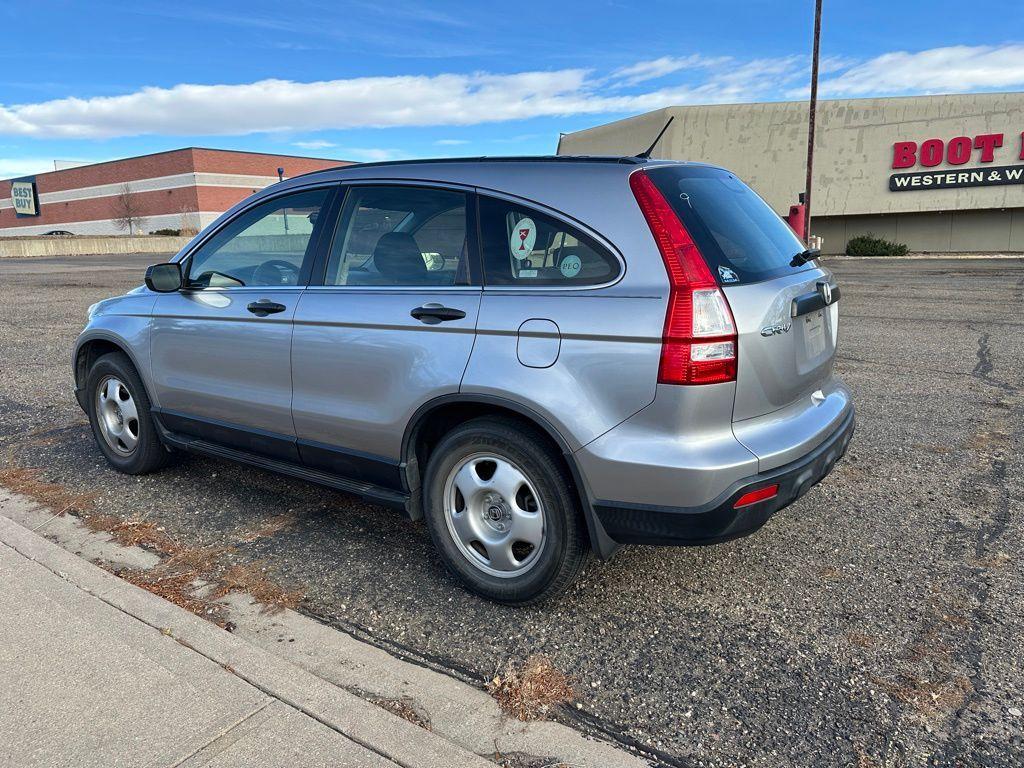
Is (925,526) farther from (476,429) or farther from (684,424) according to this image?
(476,429)

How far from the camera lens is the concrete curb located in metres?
2.33

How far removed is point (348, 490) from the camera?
3.62m

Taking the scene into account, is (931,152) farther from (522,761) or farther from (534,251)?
(522,761)

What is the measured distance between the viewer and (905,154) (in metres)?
34.4

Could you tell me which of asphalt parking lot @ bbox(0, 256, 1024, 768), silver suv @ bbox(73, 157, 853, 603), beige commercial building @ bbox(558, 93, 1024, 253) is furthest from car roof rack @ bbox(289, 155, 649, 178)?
beige commercial building @ bbox(558, 93, 1024, 253)

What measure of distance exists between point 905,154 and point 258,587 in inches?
1488

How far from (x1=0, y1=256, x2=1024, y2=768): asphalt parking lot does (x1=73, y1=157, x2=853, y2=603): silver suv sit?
34 cm

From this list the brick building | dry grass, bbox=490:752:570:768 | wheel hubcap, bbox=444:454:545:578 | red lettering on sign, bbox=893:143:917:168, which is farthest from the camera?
the brick building

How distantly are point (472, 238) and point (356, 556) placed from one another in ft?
5.29

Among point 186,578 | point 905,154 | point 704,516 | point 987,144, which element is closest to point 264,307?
point 186,578

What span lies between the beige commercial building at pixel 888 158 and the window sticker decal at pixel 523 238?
3107 centimetres

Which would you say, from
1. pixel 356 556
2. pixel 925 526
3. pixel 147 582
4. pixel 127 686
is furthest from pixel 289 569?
pixel 925 526

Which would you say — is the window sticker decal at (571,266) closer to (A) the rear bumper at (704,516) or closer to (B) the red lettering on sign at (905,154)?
(A) the rear bumper at (704,516)

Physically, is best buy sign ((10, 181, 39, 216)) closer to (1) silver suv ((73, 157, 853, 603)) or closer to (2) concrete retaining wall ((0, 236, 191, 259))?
(2) concrete retaining wall ((0, 236, 191, 259))
